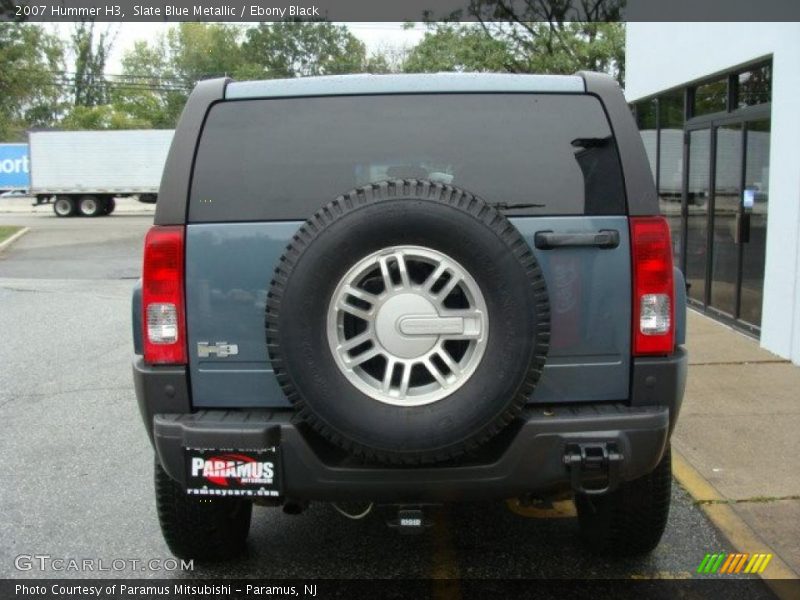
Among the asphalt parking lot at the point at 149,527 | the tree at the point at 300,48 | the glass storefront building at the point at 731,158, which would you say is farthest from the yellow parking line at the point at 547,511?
the tree at the point at 300,48

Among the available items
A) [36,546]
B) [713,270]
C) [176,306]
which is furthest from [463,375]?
[713,270]

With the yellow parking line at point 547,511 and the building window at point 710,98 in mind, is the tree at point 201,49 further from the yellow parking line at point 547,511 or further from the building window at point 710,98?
the yellow parking line at point 547,511

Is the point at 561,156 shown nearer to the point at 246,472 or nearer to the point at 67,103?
the point at 246,472

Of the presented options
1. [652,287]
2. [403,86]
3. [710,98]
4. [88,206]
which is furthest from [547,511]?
[88,206]

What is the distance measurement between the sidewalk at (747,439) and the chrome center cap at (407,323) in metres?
1.97

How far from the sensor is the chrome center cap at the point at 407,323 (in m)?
2.77

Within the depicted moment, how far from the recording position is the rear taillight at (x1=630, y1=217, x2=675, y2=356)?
9.88 feet

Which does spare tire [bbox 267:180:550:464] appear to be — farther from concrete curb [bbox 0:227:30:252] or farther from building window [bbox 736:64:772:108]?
concrete curb [bbox 0:227:30:252]

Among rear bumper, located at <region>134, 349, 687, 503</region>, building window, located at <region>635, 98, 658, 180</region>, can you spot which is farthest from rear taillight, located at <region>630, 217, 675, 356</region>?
building window, located at <region>635, 98, 658, 180</region>

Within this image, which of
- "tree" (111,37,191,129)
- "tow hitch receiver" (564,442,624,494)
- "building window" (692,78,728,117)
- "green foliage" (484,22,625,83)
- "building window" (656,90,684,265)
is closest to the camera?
"tow hitch receiver" (564,442,624,494)

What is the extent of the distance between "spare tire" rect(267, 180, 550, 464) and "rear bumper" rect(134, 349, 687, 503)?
130mm

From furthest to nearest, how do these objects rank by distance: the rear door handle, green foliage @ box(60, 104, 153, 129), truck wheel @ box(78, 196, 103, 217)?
green foliage @ box(60, 104, 153, 129) → truck wheel @ box(78, 196, 103, 217) → the rear door handle

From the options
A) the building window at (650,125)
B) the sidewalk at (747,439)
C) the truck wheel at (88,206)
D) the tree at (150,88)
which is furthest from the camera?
the tree at (150,88)

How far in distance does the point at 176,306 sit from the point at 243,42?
81.2 m
